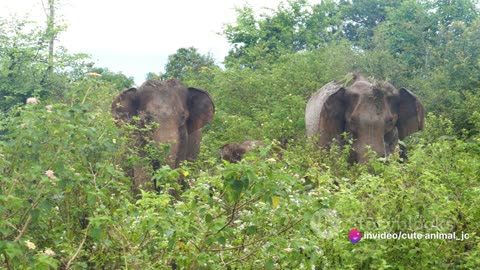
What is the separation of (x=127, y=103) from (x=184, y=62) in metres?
17.9

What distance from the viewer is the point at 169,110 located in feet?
42.6

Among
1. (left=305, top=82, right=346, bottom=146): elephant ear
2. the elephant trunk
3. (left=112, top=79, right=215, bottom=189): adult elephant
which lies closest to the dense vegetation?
the elephant trunk

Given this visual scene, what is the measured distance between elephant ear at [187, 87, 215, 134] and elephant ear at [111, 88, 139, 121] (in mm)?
1029

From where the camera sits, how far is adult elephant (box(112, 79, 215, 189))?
12485mm

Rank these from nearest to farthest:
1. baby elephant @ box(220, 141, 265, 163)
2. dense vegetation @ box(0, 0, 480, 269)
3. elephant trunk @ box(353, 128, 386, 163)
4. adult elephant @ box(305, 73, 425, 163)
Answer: dense vegetation @ box(0, 0, 480, 269) < elephant trunk @ box(353, 128, 386, 163) < adult elephant @ box(305, 73, 425, 163) < baby elephant @ box(220, 141, 265, 163)

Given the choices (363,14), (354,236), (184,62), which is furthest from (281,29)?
(354,236)

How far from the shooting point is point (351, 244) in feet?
21.7

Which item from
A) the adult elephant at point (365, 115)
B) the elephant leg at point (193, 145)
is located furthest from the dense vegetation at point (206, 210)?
the elephant leg at point (193, 145)

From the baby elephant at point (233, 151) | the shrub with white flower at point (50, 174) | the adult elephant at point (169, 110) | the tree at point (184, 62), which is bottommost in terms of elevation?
the shrub with white flower at point (50, 174)

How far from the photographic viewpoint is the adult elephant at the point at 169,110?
12.5 metres

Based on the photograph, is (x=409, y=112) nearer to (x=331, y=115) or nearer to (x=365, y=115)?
(x=365, y=115)

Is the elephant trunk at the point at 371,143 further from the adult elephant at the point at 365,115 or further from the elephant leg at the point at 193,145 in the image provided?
the elephant leg at the point at 193,145

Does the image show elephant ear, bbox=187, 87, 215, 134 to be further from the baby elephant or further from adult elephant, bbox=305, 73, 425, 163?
adult elephant, bbox=305, 73, 425, 163

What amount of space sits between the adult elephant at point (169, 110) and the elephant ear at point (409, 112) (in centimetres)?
296
